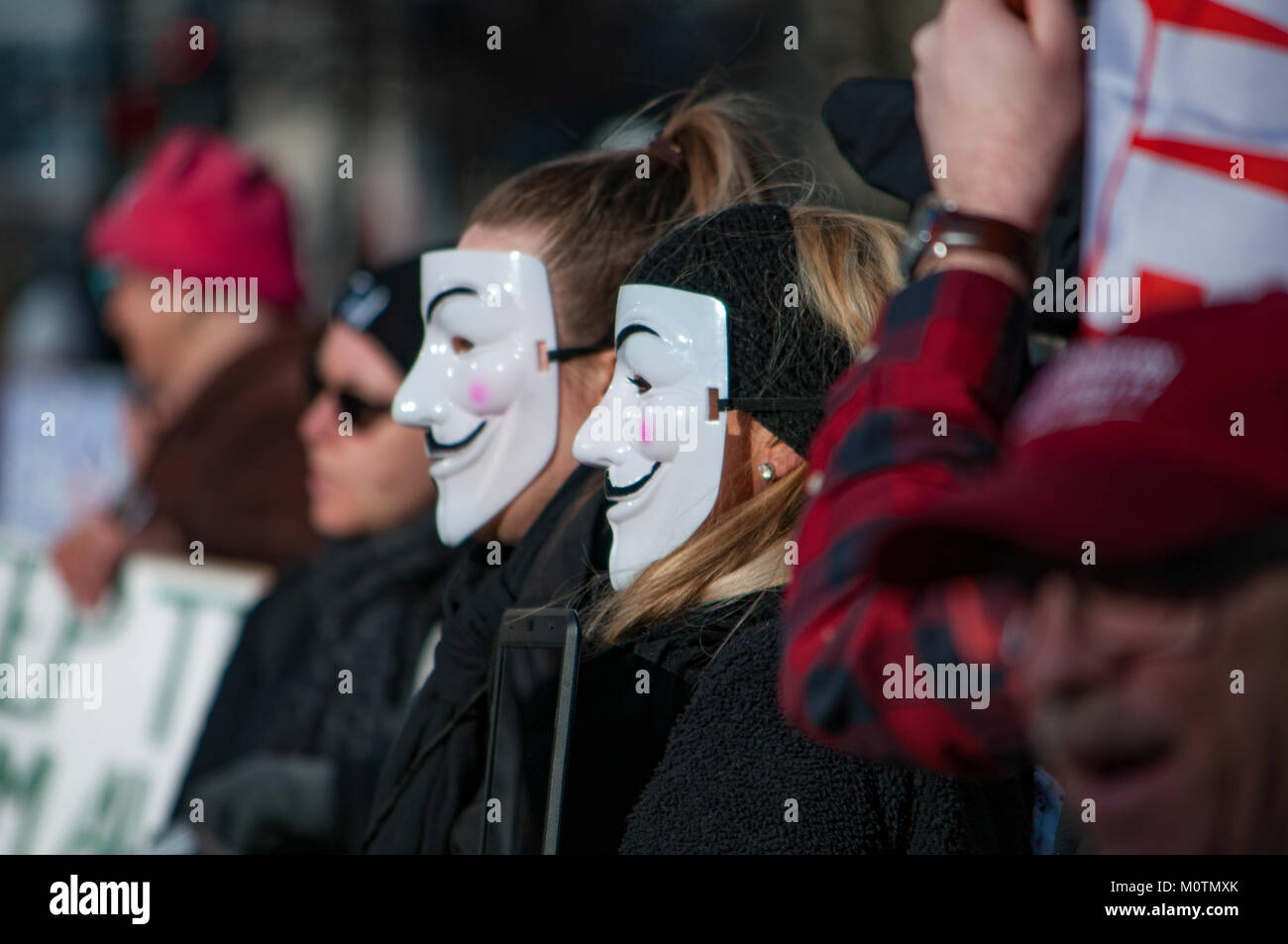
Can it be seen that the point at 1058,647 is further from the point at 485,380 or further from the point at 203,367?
the point at 203,367

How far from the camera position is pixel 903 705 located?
3.85 feet

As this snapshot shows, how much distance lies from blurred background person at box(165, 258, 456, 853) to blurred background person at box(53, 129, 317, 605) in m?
0.48

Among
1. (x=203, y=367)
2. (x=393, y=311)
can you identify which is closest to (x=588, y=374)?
(x=393, y=311)

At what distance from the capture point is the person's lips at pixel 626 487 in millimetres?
2234

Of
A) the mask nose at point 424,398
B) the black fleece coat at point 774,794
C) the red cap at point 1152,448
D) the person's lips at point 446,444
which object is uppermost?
the mask nose at point 424,398

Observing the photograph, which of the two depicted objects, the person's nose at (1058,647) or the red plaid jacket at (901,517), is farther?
the red plaid jacket at (901,517)

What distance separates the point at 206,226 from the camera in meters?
5.54

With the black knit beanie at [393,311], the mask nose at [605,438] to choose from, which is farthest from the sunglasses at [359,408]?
the mask nose at [605,438]

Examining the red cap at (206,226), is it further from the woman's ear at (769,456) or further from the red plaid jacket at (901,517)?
the red plaid jacket at (901,517)

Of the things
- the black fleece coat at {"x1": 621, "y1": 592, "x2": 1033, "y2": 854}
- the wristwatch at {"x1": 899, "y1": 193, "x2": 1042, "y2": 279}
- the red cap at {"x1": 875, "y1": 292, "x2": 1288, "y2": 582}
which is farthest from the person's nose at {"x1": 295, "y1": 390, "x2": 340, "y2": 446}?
the red cap at {"x1": 875, "y1": 292, "x2": 1288, "y2": 582}

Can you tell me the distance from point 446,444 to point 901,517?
6.08 feet

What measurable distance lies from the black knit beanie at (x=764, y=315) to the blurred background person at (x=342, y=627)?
158 cm

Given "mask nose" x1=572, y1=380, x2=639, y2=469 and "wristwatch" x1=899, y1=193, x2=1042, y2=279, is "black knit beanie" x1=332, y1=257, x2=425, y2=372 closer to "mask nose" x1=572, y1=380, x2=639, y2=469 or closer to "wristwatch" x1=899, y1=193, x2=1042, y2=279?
"mask nose" x1=572, y1=380, x2=639, y2=469
